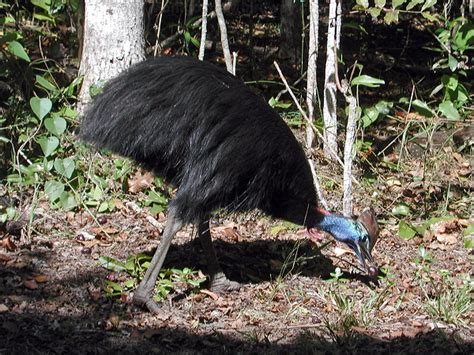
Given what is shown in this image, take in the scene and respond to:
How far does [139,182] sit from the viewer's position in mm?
6586

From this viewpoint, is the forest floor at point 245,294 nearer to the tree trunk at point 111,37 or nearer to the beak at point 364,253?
the beak at point 364,253

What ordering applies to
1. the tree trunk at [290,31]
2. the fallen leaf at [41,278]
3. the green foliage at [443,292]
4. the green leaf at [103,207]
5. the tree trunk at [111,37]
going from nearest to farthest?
the green foliage at [443,292] → the fallen leaf at [41,278] → the green leaf at [103,207] → the tree trunk at [111,37] → the tree trunk at [290,31]

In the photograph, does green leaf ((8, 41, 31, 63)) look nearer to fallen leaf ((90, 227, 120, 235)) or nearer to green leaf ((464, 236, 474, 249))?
fallen leaf ((90, 227, 120, 235))

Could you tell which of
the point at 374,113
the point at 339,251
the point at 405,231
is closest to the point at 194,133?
the point at 339,251

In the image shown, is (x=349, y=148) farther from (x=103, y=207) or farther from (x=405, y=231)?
(x=103, y=207)

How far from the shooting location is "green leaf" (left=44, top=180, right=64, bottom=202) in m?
6.20

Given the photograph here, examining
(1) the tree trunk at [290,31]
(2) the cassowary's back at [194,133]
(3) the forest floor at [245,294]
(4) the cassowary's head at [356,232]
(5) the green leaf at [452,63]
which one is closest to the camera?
(3) the forest floor at [245,294]

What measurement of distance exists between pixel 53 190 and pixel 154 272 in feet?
4.50

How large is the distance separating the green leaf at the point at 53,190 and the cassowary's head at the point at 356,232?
1719mm

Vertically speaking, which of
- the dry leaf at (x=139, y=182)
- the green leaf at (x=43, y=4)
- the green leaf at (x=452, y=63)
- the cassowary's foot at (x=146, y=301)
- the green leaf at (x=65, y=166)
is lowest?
the cassowary's foot at (x=146, y=301)

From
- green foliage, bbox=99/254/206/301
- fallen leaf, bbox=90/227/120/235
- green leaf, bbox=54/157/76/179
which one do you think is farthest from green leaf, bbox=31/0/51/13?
green foliage, bbox=99/254/206/301

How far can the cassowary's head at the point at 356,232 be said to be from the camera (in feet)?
18.1

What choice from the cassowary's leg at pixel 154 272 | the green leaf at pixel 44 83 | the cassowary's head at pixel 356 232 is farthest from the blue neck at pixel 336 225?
the green leaf at pixel 44 83

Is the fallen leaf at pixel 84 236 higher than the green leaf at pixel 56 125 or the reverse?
the reverse
